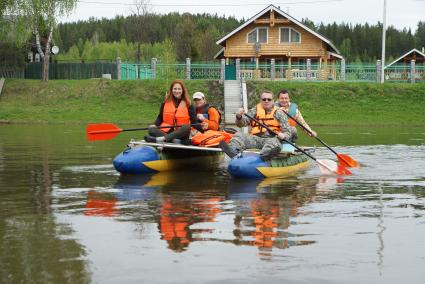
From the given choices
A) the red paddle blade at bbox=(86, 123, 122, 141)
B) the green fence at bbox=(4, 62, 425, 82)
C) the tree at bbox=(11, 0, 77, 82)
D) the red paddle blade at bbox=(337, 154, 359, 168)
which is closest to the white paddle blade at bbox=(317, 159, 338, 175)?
the red paddle blade at bbox=(337, 154, 359, 168)

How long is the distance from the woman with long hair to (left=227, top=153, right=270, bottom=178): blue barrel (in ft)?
4.30

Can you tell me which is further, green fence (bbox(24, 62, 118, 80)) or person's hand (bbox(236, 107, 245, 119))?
green fence (bbox(24, 62, 118, 80))

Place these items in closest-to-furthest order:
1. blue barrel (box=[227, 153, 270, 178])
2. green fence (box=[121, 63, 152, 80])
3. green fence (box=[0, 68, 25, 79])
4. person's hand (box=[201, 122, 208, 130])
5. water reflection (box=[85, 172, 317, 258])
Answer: water reflection (box=[85, 172, 317, 258]) → blue barrel (box=[227, 153, 270, 178]) → person's hand (box=[201, 122, 208, 130]) → green fence (box=[121, 63, 152, 80]) → green fence (box=[0, 68, 25, 79])

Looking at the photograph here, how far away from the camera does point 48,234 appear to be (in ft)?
22.0

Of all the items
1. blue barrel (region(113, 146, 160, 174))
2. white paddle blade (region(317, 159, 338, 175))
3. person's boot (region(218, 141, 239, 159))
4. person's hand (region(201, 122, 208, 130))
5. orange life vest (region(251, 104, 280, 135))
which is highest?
orange life vest (region(251, 104, 280, 135))

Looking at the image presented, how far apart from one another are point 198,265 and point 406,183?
604cm

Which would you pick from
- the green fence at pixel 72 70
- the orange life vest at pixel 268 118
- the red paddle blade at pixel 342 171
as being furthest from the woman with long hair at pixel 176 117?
the green fence at pixel 72 70

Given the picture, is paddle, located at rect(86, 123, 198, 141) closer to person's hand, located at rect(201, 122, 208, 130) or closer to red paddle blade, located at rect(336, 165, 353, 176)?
person's hand, located at rect(201, 122, 208, 130)

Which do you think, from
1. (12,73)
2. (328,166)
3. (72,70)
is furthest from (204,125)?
(12,73)

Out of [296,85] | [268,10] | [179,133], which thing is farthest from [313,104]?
[179,133]

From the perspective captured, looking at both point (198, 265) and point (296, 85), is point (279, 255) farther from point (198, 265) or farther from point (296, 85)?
point (296, 85)

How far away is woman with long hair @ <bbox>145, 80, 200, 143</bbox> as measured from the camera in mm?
11969

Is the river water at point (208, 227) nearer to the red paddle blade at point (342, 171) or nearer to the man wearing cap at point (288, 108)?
Result: the red paddle blade at point (342, 171)

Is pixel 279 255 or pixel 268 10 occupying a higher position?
pixel 268 10
